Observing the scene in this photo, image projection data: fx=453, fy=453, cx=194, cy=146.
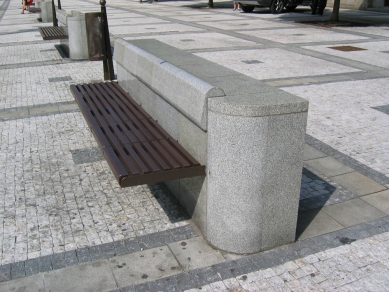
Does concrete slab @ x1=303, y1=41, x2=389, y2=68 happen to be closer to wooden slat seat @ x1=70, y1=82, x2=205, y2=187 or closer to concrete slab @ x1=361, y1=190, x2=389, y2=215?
concrete slab @ x1=361, y1=190, x2=389, y2=215

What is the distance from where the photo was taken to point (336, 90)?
9.50 meters

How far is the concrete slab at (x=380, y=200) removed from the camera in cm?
485

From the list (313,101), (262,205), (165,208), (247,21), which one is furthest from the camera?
(247,21)

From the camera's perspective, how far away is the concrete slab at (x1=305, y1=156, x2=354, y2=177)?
575cm

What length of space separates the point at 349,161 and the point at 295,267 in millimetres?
2629

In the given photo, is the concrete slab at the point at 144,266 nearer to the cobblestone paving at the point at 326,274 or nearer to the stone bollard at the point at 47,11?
the cobblestone paving at the point at 326,274

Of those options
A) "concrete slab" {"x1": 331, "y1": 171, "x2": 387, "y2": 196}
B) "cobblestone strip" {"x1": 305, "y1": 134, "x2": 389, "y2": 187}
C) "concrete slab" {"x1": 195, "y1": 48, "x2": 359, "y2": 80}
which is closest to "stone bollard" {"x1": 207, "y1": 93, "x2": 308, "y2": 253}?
"concrete slab" {"x1": 331, "y1": 171, "x2": 387, "y2": 196}

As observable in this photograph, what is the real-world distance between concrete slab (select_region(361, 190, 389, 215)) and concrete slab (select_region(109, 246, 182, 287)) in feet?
7.68

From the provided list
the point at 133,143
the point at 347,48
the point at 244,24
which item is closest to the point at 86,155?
the point at 133,143

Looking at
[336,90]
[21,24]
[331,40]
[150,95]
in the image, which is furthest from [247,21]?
[150,95]

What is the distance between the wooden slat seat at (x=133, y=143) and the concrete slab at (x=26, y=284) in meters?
1.04

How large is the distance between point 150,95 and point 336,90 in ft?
17.0

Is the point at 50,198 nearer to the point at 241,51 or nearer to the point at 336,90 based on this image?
the point at 336,90

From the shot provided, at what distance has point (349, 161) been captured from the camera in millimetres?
6027
